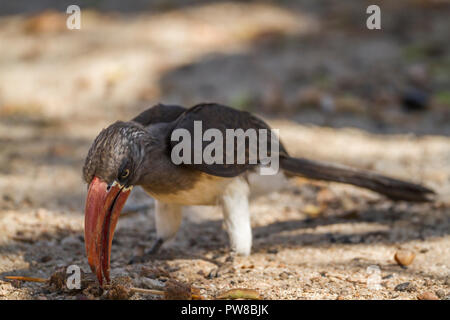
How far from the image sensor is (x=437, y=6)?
459 inches

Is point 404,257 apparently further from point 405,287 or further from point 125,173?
point 125,173

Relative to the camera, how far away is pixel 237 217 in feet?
15.5

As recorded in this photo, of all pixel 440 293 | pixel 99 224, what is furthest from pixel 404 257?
pixel 99 224

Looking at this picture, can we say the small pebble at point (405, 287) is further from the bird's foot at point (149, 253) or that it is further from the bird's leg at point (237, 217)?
the bird's foot at point (149, 253)

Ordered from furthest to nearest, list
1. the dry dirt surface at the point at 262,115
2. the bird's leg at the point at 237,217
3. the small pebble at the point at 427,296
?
the bird's leg at the point at 237,217 → the dry dirt surface at the point at 262,115 → the small pebble at the point at 427,296

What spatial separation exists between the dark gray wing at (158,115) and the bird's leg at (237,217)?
817mm

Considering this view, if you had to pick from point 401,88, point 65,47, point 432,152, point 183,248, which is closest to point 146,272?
point 183,248

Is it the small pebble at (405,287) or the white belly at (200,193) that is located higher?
the white belly at (200,193)

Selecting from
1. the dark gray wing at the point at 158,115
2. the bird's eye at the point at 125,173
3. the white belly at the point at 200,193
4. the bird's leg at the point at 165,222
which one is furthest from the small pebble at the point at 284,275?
the dark gray wing at the point at 158,115

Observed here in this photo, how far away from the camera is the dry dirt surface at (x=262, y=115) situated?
439cm

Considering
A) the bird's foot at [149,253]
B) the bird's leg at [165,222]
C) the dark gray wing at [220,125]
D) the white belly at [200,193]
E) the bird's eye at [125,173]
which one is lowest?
the bird's foot at [149,253]

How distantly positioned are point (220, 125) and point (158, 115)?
23.2 inches

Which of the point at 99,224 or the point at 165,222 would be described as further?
the point at 165,222

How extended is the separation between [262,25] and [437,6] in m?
3.77
